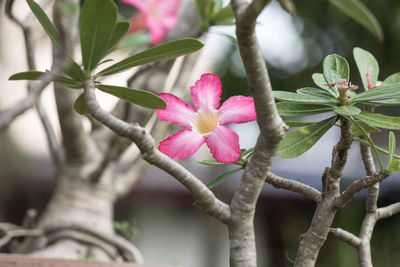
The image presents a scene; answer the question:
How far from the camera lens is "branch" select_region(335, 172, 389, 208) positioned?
1.22 feet

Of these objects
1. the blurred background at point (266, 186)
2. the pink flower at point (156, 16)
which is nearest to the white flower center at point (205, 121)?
the pink flower at point (156, 16)

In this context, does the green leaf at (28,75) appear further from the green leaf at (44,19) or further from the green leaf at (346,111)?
the green leaf at (346,111)

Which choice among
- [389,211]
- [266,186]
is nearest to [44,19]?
[389,211]

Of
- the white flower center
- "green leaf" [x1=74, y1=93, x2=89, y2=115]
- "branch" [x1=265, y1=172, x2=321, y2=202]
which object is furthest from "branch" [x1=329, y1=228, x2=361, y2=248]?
"green leaf" [x1=74, y1=93, x2=89, y2=115]

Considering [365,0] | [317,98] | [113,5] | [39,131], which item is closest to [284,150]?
[317,98]

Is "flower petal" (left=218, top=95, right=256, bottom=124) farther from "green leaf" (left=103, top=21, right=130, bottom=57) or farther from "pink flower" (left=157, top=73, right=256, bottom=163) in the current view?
"green leaf" (left=103, top=21, right=130, bottom=57)

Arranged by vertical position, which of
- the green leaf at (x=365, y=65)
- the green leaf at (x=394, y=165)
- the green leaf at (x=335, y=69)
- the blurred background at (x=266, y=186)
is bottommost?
the green leaf at (x=394, y=165)

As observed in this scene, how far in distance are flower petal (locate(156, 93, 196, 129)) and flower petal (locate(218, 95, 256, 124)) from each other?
0.10 feet

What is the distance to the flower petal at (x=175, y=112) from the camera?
42 cm

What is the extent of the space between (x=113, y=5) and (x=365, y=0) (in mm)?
2858

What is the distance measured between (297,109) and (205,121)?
8 centimetres

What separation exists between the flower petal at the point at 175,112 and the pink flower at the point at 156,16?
1.88 ft

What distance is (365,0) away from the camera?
2.89 metres

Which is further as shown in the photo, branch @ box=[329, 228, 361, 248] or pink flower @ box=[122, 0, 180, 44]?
pink flower @ box=[122, 0, 180, 44]
